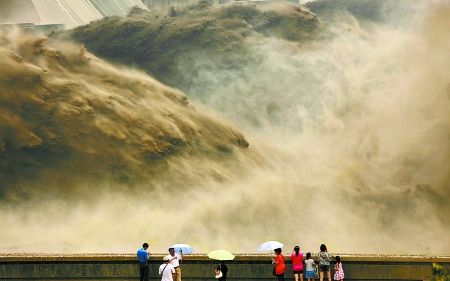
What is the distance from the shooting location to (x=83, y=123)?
17.8 metres

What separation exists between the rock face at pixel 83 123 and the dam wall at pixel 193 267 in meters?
6.15

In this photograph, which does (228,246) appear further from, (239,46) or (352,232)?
(239,46)

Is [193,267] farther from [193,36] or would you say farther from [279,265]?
[193,36]

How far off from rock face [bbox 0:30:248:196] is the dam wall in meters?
6.15

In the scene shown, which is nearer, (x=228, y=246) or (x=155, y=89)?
(x=228, y=246)

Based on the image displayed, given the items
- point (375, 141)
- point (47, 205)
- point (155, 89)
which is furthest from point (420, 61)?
point (47, 205)

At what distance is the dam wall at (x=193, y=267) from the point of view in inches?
415

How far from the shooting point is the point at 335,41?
731 inches

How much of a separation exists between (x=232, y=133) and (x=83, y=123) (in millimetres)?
3719

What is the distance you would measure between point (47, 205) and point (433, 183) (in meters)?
9.22

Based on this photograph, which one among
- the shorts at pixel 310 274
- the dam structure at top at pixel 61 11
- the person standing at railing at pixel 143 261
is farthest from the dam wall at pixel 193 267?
the dam structure at top at pixel 61 11

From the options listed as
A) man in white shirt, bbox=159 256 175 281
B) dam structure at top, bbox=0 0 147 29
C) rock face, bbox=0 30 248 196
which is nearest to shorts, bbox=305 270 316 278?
man in white shirt, bbox=159 256 175 281

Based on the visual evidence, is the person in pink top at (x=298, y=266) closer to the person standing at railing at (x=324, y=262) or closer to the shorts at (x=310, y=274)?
the shorts at (x=310, y=274)

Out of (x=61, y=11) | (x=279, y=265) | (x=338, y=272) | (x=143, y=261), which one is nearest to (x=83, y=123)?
(x=61, y=11)
